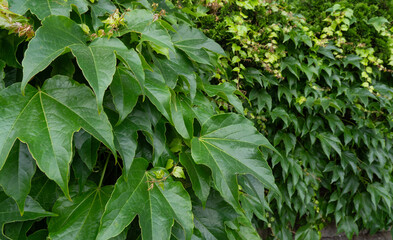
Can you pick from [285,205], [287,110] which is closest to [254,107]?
[287,110]

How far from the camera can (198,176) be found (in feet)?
2.92

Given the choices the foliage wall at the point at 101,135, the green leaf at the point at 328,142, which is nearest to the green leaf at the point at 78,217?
the foliage wall at the point at 101,135

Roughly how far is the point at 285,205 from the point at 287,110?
74 cm

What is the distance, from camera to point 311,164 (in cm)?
221

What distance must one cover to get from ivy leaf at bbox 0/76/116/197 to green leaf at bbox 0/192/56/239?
0.68 ft

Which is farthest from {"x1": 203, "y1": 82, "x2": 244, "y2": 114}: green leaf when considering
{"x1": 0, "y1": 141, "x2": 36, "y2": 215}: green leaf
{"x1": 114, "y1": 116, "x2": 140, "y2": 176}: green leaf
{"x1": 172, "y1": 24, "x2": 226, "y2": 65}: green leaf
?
{"x1": 0, "y1": 141, "x2": 36, "y2": 215}: green leaf

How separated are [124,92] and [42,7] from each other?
0.98ft

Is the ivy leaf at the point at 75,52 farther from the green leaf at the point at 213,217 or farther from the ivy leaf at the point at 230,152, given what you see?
the green leaf at the point at 213,217

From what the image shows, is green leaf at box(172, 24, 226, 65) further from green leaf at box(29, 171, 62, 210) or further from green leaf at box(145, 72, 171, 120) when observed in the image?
green leaf at box(29, 171, 62, 210)

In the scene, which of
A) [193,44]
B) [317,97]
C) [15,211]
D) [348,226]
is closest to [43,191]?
[15,211]

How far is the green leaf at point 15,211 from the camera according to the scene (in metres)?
0.70

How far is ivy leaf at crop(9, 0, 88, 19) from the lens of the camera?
0.72 m

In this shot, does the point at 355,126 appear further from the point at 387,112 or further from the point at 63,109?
the point at 63,109

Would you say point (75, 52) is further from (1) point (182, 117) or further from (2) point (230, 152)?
(2) point (230, 152)
